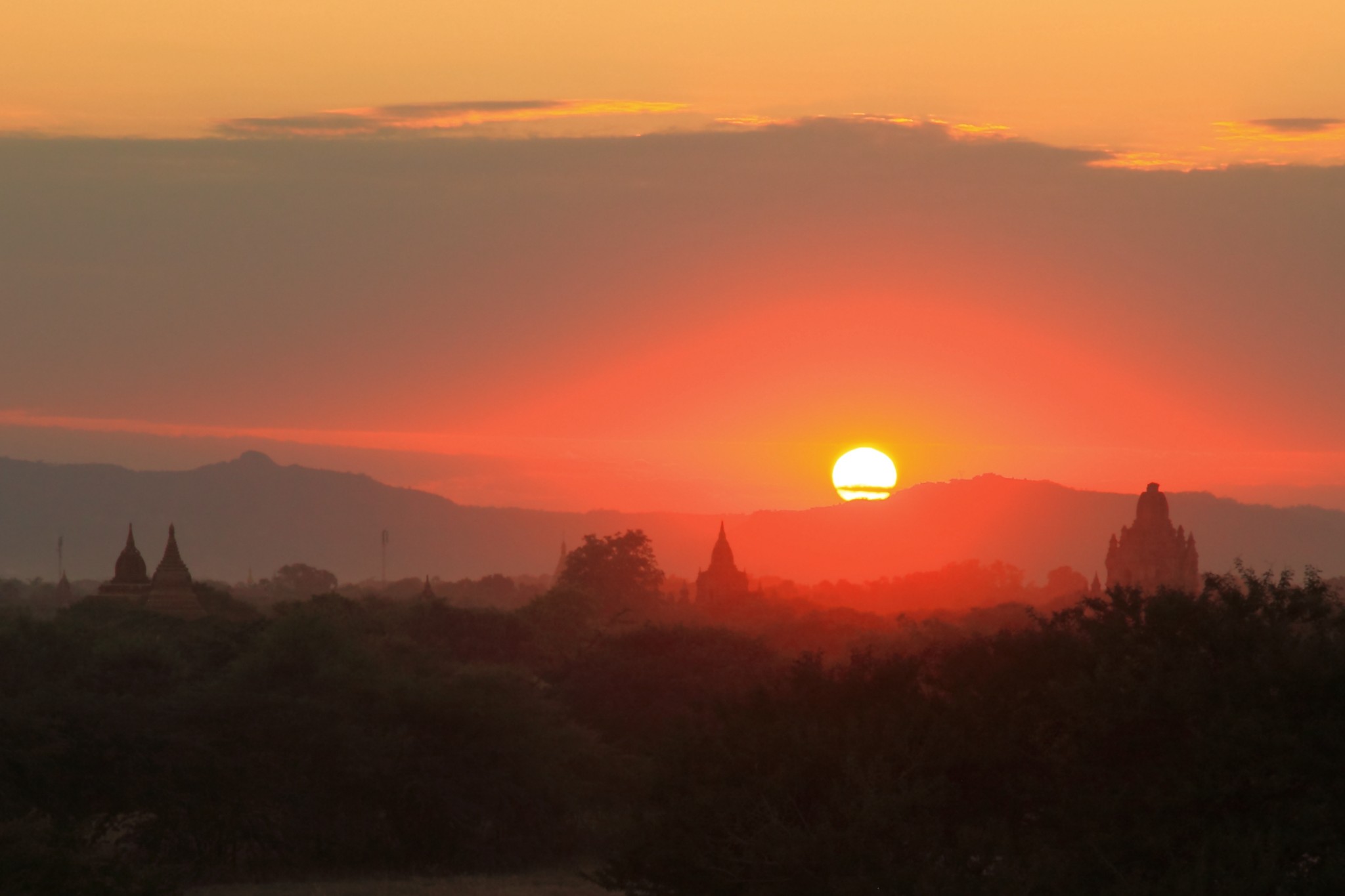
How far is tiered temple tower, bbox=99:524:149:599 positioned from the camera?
8781 centimetres

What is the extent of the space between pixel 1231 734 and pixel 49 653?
39.6 metres

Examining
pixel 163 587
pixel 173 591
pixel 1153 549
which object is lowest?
pixel 173 591

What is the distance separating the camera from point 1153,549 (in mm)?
160125

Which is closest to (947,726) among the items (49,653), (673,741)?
(673,741)

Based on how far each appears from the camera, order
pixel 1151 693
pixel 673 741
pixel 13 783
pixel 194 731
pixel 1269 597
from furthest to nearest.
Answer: pixel 194 731, pixel 13 783, pixel 673 741, pixel 1269 597, pixel 1151 693

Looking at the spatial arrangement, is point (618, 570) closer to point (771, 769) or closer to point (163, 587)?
point (163, 587)

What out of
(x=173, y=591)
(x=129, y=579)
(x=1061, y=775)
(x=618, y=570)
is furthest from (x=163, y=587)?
(x=618, y=570)

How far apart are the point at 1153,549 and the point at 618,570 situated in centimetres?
4992

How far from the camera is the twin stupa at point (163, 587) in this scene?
3278 inches

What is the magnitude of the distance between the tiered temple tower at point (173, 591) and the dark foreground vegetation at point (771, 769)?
122 ft

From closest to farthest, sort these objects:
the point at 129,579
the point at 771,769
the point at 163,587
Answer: the point at 771,769
the point at 163,587
the point at 129,579

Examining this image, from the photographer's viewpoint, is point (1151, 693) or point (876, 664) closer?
point (1151, 693)

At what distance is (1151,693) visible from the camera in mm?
23359

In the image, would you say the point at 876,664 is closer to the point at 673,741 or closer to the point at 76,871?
the point at 673,741
